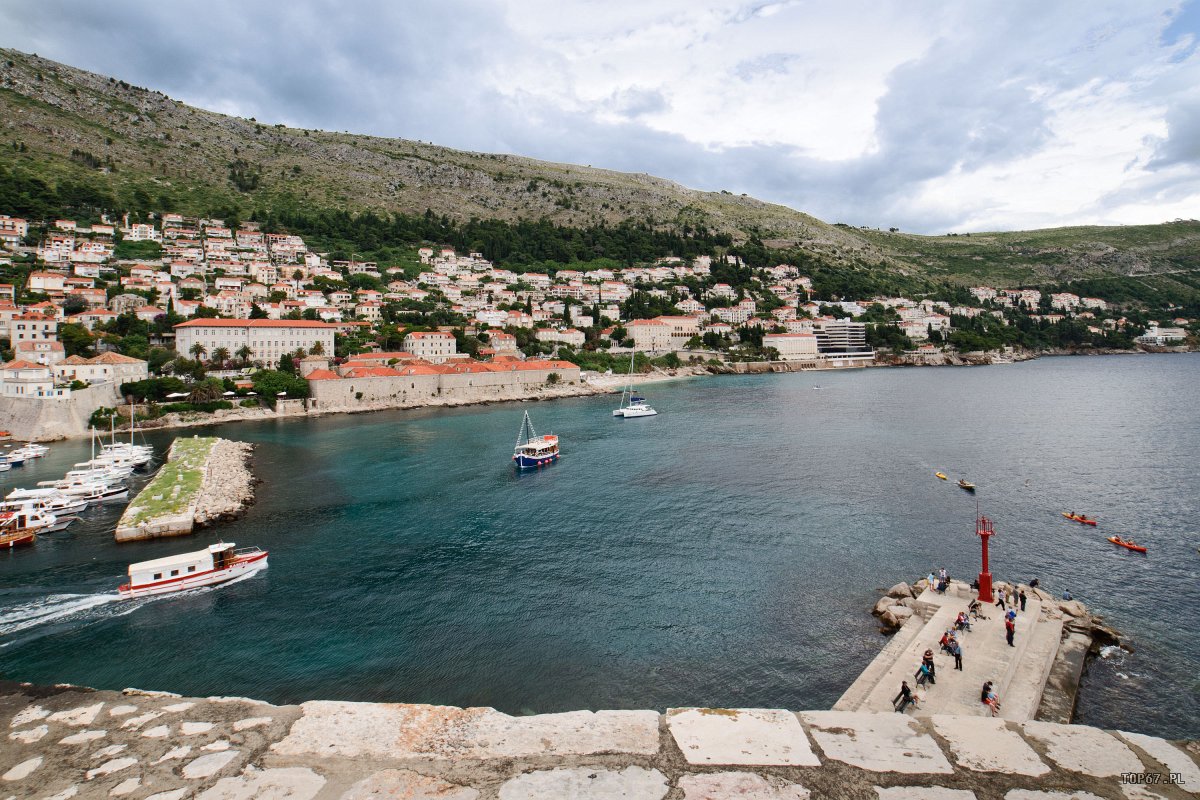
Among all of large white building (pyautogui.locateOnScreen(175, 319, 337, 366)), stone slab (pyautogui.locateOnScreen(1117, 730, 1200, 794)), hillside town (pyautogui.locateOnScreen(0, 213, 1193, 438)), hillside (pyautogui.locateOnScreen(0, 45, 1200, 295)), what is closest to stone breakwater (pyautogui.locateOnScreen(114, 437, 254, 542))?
hillside town (pyautogui.locateOnScreen(0, 213, 1193, 438))

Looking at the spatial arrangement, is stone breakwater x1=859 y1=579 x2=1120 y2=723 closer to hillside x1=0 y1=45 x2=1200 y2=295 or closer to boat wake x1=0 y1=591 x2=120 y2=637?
boat wake x1=0 y1=591 x2=120 y2=637

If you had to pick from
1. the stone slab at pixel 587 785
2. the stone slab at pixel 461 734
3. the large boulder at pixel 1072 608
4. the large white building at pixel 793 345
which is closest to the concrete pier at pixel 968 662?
the large boulder at pixel 1072 608

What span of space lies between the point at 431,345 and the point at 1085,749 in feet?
195

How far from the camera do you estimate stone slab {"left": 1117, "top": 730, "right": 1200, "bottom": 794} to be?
283cm

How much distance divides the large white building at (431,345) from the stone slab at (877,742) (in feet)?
185

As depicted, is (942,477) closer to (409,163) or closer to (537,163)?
(409,163)

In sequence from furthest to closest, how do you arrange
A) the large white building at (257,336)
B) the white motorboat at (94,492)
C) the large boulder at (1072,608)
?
1. the large white building at (257,336)
2. the white motorboat at (94,492)
3. the large boulder at (1072,608)

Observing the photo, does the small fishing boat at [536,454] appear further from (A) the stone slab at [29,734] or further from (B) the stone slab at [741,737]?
(B) the stone slab at [741,737]

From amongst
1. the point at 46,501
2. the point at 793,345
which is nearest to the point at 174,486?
the point at 46,501

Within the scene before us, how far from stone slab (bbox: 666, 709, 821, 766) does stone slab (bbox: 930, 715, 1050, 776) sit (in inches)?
29.3

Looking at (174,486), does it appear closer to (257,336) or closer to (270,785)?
(270,785)

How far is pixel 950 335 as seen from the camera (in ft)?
310

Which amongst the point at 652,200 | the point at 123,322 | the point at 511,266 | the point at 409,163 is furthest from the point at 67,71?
the point at 652,200

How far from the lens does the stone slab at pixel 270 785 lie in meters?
3.07
